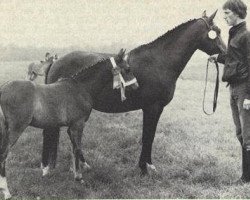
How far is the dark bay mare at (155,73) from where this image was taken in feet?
22.8

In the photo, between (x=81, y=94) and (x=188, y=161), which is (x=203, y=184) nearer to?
(x=188, y=161)

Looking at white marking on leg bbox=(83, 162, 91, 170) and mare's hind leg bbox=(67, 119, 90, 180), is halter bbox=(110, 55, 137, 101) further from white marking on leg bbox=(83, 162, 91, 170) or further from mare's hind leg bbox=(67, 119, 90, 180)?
white marking on leg bbox=(83, 162, 91, 170)

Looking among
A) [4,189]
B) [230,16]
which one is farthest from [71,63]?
[230,16]

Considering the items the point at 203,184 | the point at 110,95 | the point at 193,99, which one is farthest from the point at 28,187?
the point at 193,99

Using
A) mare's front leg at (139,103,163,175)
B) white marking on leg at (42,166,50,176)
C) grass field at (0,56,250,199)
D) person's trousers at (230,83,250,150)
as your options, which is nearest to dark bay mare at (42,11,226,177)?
mare's front leg at (139,103,163,175)

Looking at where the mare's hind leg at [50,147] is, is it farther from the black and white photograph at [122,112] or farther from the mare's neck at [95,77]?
the mare's neck at [95,77]

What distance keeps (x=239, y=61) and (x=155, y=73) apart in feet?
5.25

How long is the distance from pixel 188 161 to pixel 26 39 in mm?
5734

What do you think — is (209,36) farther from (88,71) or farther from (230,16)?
(88,71)

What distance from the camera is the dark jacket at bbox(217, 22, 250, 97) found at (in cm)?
578

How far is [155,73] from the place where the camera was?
6.97 m

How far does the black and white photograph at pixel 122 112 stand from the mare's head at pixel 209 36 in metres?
0.02

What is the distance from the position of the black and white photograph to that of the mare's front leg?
0.02 m

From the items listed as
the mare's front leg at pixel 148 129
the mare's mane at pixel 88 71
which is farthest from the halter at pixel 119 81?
the mare's front leg at pixel 148 129
